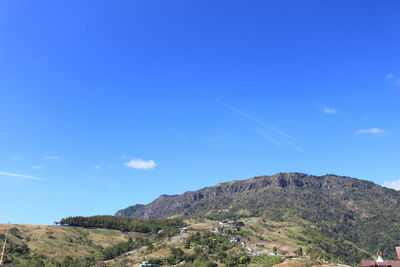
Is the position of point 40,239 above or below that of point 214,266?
above

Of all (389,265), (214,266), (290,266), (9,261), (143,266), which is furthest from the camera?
(214,266)

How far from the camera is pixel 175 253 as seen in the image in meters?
179

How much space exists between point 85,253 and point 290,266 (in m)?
121

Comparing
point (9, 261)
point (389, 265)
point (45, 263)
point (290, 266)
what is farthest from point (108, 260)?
point (389, 265)

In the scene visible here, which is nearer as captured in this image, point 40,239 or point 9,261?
point 9,261

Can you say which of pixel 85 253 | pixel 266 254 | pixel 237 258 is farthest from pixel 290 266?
pixel 85 253

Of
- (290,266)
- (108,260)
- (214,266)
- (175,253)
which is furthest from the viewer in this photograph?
(108,260)

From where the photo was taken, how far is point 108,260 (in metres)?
192

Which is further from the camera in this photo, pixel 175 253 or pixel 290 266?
pixel 175 253

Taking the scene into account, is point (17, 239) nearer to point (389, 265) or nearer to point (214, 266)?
point (214, 266)

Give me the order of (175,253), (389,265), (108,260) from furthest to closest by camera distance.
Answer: (108,260)
(175,253)
(389,265)

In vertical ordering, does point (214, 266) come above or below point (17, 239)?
below

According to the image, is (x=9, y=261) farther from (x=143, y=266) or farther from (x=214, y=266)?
(x=214, y=266)

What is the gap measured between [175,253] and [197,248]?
14334 millimetres
